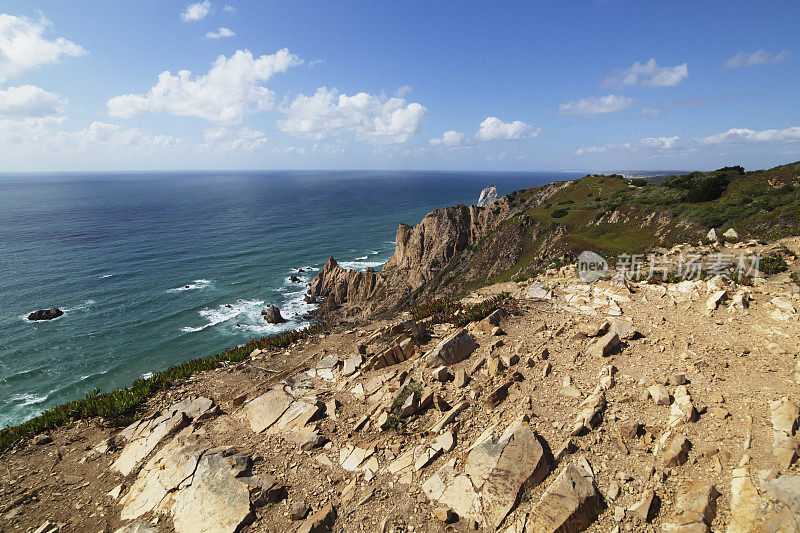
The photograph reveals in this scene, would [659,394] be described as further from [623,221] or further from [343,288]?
[343,288]

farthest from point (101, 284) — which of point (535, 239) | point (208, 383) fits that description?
point (535, 239)

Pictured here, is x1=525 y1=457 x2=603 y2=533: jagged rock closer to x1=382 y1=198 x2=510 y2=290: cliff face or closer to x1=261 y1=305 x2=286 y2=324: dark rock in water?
x1=261 y1=305 x2=286 y2=324: dark rock in water

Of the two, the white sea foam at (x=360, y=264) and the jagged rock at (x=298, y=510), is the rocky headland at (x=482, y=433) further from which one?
the white sea foam at (x=360, y=264)

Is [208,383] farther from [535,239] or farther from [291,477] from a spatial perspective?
[535,239]

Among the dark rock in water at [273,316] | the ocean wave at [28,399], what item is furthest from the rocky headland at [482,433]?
the dark rock in water at [273,316]

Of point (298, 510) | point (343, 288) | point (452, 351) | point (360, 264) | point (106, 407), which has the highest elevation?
point (452, 351)

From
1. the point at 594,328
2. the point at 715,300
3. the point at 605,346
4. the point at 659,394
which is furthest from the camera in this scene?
the point at 715,300

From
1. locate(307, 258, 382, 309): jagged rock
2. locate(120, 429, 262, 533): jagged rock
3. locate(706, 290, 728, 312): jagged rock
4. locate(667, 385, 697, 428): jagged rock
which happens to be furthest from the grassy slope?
locate(120, 429, 262, 533): jagged rock

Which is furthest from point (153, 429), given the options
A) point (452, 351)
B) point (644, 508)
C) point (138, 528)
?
point (644, 508)

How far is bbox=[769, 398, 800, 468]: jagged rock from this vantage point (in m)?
6.83

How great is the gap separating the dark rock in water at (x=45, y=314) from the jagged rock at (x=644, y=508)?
222 ft

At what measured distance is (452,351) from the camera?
42.1ft

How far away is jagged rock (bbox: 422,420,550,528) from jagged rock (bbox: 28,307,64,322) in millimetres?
63794

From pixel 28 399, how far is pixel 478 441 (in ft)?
151
